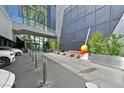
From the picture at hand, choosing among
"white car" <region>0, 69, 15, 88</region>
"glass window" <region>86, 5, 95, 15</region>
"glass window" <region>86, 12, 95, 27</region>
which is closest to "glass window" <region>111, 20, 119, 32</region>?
"glass window" <region>86, 12, 95, 27</region>

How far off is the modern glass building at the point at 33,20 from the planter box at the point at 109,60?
22.4 m

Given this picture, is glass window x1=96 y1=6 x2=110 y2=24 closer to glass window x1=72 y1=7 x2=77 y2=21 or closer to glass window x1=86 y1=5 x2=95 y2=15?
glass window x1=86 y1=5 x2=95 y2=15

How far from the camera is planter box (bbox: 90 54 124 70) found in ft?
36.8

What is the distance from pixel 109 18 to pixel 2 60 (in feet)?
40.5

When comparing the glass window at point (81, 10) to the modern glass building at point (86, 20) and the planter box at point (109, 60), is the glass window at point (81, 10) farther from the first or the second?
the planter box at point (109, 60)

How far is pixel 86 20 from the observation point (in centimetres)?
2480

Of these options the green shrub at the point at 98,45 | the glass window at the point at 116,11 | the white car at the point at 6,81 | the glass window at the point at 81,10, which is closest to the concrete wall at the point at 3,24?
the green shrub at the point at 98,45

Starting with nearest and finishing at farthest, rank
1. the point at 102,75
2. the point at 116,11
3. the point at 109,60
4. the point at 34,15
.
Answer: the point at 102,75 → the point at 109,60 → the point at 116,11 → the point at 34,15

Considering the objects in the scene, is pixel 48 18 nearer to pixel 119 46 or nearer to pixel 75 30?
pixel 75 30

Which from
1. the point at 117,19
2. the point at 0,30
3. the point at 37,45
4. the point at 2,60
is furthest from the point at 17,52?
the point at 37,45

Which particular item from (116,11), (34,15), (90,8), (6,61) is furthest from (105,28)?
(34,15)

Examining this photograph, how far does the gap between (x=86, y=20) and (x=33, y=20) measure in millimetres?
20564

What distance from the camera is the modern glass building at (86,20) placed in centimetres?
1826

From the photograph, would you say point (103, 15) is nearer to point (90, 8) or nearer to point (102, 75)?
point (90, 8)
